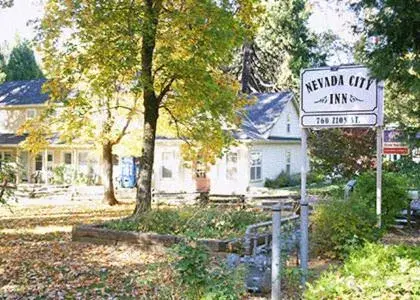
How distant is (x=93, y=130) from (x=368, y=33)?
17327mm

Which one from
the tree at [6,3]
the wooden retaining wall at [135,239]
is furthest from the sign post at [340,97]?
the tree at [6,3]

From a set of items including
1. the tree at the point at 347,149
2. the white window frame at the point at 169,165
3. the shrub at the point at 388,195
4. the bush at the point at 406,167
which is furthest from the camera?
the white window frame at the point at 169,165

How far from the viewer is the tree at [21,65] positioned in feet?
190

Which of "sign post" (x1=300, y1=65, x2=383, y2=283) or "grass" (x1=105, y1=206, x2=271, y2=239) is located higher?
"sign post" (x1=300, y1=65, x2=383, y2=283)

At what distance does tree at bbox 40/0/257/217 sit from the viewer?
1466 centimetres

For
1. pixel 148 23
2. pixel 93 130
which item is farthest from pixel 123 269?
pixel 93 130

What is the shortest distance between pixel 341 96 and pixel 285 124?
930 inches

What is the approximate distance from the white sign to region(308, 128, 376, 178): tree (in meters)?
15.5

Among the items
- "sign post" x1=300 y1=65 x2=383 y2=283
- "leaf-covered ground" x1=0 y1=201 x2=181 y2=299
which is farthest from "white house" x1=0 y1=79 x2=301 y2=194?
"sign post" x1=300 y1=65 x2=383 y2=283

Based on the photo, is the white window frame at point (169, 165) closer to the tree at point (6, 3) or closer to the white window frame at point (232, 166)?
the white window frame at point (232, 166)

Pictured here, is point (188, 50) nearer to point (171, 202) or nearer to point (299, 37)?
point (171, 202)

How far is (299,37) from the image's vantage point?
38750mm

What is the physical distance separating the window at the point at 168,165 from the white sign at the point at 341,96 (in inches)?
Result: 849

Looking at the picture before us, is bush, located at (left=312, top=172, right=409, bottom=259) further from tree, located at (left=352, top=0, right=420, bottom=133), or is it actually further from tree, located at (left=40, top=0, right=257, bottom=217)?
tree, located at (left=40, top=0, right=257, bottom=217)
